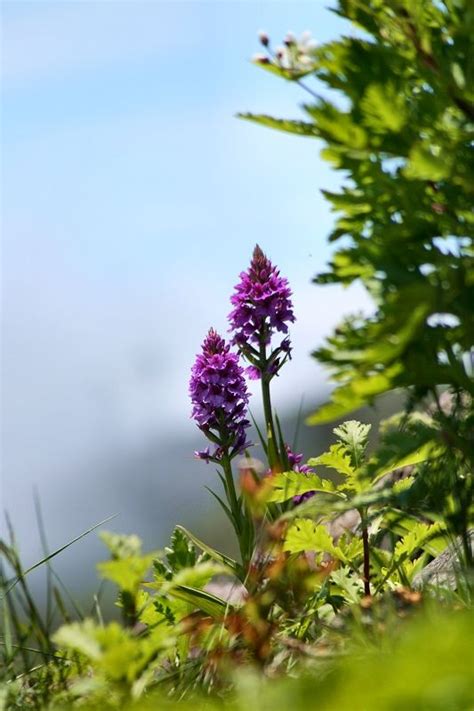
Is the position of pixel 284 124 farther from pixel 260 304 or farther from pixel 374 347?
pixel 260 304

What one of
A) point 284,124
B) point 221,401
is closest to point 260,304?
point 221,401

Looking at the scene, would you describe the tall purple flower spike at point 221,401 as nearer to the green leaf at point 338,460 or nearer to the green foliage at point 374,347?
the green leaf at point 338,460

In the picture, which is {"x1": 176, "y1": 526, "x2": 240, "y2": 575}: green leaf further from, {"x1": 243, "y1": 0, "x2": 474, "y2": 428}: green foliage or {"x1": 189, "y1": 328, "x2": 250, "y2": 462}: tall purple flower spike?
{"x1": 243, "y1": 0, "x2": 474, "y2": 428}: green foliage

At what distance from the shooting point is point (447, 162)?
1.99m

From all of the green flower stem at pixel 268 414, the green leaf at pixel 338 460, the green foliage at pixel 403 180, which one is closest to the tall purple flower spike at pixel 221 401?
the green flower stem at pixel 268 414

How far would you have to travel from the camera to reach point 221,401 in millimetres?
4203

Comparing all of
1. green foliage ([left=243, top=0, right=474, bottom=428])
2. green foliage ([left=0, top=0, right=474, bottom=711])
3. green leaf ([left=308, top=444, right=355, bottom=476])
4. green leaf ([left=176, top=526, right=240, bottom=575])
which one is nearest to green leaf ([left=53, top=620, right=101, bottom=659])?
green foliage ([left=0, top=0, right=474, bottom=711])

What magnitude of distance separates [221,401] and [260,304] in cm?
53

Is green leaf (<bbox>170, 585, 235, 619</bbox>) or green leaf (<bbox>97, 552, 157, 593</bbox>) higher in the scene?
green leaf (<bbox>97, 552, 157, 593</bbox>)

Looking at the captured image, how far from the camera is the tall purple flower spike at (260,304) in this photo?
4375 mm

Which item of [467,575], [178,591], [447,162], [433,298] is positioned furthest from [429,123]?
[178,591]

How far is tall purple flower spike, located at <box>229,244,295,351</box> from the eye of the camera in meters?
4.38

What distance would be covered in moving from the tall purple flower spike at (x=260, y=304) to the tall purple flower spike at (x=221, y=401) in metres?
0.17

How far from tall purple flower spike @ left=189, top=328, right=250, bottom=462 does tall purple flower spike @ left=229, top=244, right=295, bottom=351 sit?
17cm
